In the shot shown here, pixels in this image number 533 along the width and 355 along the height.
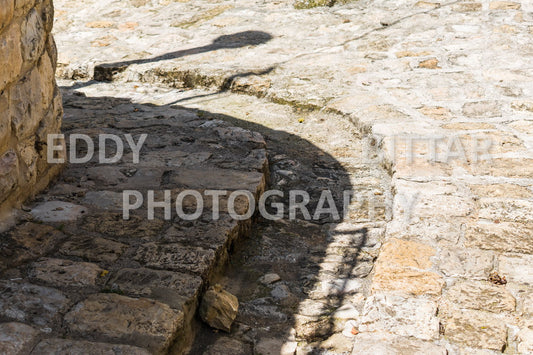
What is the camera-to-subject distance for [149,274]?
7.86 ft

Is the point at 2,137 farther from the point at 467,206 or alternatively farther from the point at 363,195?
the point at 467,206

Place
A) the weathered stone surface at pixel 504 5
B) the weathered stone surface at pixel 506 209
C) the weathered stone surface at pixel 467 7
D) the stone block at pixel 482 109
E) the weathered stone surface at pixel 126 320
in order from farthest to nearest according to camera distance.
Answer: the weathered stone surface at pixel 467 7 → the weathered stone surface at pixel 504 5 → the stone block at pixel 482 109 → the weathered stone surface at pixel 506 209 → the weathered stone surface at pixel 126 320

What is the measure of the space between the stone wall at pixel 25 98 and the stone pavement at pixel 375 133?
1.01 ft

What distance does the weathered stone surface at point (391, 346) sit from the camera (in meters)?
2.11

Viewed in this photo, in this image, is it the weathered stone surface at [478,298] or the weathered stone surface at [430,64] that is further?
the weathered stone surface at [430,64]

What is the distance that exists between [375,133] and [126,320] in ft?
8.34

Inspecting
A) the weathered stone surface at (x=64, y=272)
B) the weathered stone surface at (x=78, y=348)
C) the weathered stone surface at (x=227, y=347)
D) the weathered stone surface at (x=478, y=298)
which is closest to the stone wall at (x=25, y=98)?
the weathered stone surface at (x=64, y=272)

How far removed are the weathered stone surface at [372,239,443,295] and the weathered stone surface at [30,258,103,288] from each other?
1.12 meters

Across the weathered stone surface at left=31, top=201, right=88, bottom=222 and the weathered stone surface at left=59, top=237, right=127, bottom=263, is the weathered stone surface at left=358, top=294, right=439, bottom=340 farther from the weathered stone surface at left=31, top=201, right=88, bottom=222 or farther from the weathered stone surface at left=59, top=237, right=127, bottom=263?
the weathered stone surface at left=31, top=201, right=88, bottom=222

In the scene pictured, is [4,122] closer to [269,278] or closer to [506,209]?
[269,278]

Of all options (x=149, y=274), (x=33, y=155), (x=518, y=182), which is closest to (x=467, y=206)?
(x=518, y=182)

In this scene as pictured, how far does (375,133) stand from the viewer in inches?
165

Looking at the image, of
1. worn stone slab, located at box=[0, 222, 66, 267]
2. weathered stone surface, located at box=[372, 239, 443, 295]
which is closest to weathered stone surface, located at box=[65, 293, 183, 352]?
worn stone slab, located at box=[0, 222, 66, 267]

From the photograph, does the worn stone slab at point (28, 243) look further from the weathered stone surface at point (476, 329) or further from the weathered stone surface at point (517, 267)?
the weathered stone surface at point (517, 267)
